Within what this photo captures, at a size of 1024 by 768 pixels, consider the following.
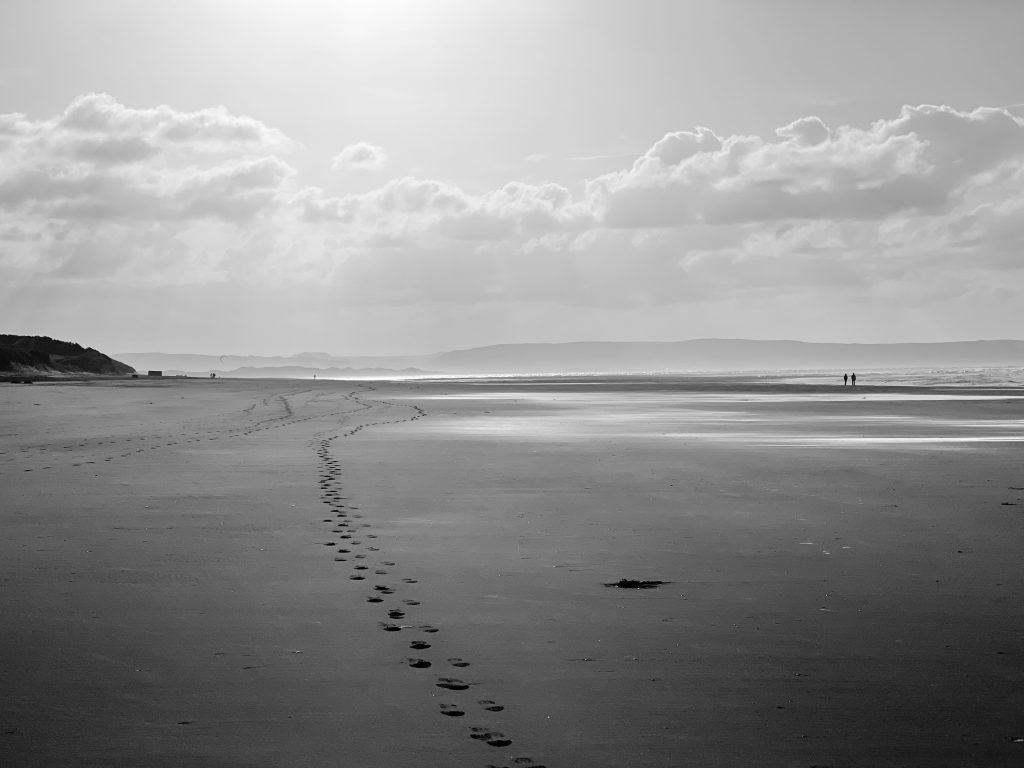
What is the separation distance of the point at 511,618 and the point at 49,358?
145846mm

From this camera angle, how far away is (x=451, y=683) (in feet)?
19.2

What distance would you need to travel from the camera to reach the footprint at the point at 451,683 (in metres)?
5.79

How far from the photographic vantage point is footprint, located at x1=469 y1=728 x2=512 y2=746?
4949 millimetres

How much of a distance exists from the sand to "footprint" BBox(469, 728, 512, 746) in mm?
45

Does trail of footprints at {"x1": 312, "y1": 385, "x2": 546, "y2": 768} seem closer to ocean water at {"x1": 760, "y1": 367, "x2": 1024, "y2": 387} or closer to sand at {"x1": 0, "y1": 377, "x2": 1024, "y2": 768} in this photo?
sand at {"x1": 0, "y1": 377, "x2": 1024, "y2": 768}

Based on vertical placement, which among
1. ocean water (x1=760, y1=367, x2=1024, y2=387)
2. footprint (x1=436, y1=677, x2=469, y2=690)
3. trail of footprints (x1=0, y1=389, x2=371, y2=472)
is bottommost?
footprint (x1=436, y1=677, x2=469, y2=690)

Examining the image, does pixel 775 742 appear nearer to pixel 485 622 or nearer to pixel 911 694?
pixel 911 694

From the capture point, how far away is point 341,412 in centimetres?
4212

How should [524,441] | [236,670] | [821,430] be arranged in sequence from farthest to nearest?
[821,430] → [524,441] → [236,670]

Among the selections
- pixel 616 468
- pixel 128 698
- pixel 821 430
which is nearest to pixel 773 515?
pixel 616 468

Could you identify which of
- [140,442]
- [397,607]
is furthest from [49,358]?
[397,607]

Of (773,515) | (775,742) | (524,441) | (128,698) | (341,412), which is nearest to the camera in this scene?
(775,742)

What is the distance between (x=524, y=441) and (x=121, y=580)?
17.1 m

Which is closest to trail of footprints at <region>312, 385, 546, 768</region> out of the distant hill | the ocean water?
the ocean water
